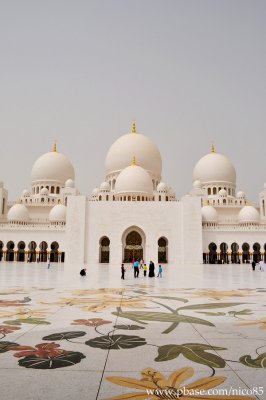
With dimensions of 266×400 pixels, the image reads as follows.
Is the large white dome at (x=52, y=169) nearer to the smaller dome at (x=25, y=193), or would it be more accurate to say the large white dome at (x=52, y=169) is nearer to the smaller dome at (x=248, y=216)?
the smaller dome at (x=25, y=193)

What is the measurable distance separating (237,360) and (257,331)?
121 cm

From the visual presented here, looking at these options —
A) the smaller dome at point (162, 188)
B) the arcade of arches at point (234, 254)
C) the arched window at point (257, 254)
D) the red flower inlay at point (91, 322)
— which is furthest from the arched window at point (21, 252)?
the red flower inlay at point (91, 322)

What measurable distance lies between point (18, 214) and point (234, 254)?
23.4 m

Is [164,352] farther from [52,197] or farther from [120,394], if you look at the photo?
[52,197]

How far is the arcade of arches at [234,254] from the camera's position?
32.6 metres

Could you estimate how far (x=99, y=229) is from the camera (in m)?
31.1

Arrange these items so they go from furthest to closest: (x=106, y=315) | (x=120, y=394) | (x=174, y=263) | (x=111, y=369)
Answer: (x=174, y=263), (x=106, y=315), (x=111, y=369), (x=120, y=394)

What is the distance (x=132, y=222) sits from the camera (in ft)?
102

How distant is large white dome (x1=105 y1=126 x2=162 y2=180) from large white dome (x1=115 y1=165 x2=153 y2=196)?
4.43m

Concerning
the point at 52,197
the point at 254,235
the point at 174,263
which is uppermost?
the point at 52,197

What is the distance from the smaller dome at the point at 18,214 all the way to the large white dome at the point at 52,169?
24.6 ft

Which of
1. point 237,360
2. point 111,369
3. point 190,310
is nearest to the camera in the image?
point 111,369

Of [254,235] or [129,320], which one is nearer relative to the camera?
[129,320]

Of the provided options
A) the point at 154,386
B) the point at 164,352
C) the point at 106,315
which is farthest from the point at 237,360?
the point at 106,315
